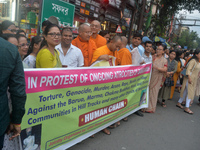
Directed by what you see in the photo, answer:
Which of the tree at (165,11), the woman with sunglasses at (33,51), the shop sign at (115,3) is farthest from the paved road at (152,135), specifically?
the tree at (165,11)

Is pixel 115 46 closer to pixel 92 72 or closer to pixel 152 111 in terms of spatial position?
pixel 92 72

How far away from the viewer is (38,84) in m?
1.93

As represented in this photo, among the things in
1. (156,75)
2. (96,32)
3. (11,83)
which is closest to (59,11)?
(96,32)

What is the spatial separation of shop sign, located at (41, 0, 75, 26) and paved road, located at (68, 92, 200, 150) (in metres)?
3.58

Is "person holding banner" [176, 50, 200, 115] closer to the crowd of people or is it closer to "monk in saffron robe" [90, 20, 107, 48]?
the crowd of people

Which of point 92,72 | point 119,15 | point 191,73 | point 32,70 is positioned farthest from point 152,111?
point 119,15

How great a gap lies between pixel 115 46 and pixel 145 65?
1358 mm

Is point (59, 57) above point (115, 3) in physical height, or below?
below

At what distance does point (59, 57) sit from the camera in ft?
A: 9.83

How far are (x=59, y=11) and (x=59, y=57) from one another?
2.76m

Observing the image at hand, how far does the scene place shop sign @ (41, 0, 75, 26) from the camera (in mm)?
4789

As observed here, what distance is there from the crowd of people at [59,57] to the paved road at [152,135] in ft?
0.75

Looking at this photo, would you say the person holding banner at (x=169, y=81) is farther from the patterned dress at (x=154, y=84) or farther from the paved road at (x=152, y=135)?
the patterned dress at (x=154, y=84)

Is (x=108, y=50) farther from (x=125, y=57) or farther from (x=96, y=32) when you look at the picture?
(x=96, y=32)
